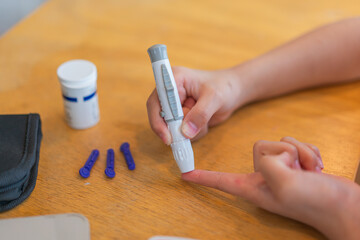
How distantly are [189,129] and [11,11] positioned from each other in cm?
120

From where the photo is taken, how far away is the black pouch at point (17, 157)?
20.1 inches

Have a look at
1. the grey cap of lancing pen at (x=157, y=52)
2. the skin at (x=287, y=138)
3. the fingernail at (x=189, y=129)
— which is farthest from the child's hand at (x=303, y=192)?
the grey cap of lancing pen at (x=157, y=52)

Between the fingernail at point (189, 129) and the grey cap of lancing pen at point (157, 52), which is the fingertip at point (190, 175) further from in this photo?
the grey cap of lancing pen at point (157, 52)

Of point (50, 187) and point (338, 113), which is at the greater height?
point (338, 113)

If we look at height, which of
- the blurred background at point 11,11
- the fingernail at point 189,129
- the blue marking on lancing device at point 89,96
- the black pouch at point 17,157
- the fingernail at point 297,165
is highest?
the fingernail at point 297,165

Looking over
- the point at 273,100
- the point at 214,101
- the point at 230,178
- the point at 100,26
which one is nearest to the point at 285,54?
the point at 273,100

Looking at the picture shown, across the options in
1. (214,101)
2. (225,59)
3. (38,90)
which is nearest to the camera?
(214,101)

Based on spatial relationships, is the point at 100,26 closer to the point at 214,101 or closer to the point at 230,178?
the point at 214,101

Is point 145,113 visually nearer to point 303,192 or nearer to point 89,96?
point 89,96

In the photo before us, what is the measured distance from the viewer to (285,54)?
77 centimetres

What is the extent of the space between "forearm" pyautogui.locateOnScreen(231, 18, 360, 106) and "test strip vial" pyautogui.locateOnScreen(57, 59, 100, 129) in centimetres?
28

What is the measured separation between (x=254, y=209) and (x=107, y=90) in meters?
0.38

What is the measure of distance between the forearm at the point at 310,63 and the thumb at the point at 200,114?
5.2 inches

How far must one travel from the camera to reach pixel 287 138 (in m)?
0.56
